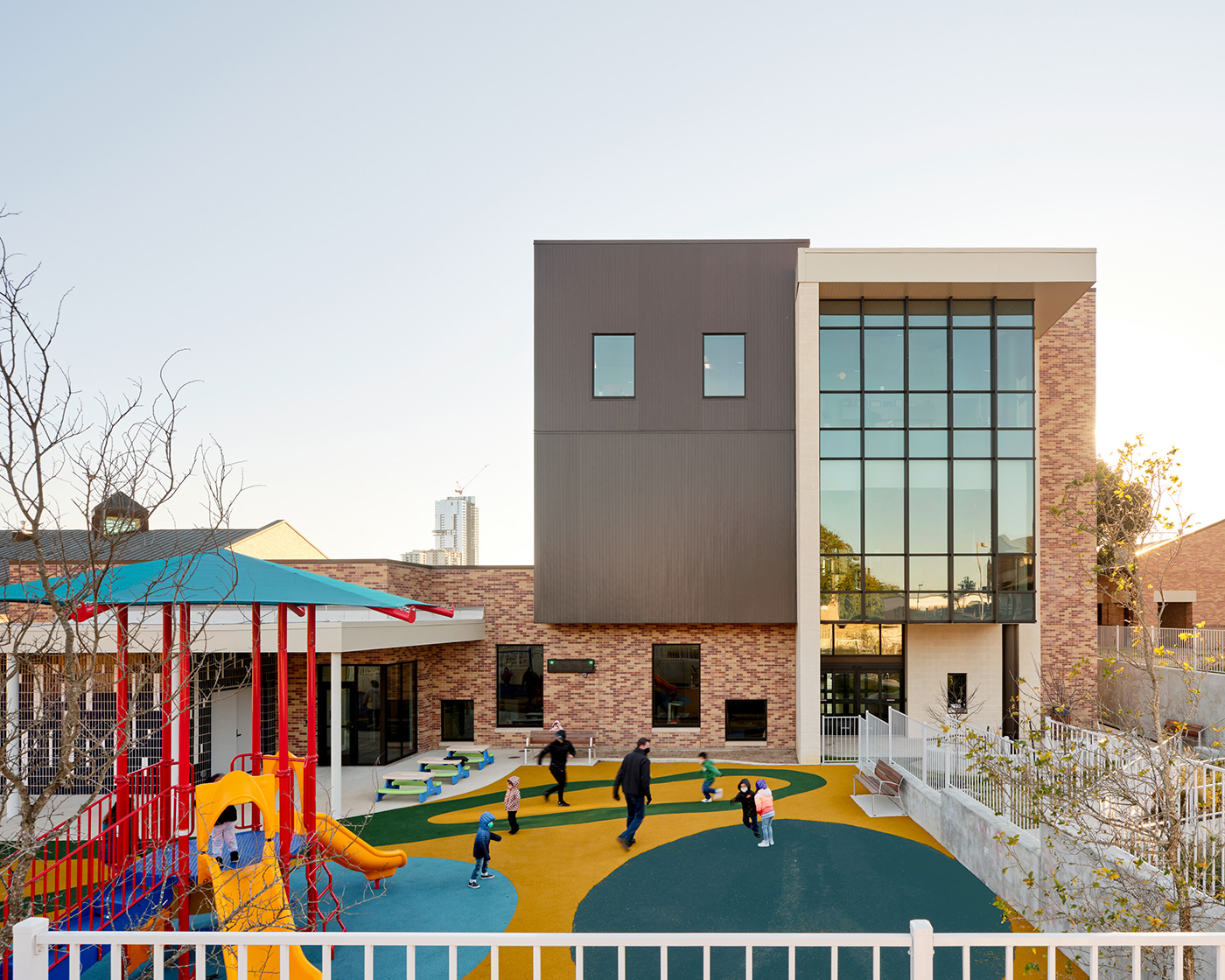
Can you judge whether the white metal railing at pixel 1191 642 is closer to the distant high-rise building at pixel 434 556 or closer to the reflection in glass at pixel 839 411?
the reflection in glass at pixel 839 411

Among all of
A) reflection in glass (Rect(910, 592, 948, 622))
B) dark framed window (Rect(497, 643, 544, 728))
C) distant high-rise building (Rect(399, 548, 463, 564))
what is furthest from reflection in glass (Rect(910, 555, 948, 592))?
distant high-rise building (Rect(399, 548, 463, 564))

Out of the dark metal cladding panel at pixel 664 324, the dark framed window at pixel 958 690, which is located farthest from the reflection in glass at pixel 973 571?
the dark metal cladding panel at pixel 664 324

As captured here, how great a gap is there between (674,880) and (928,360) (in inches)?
553

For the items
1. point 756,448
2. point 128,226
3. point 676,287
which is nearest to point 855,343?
point 756,448

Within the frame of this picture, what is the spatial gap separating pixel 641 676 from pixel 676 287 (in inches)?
426

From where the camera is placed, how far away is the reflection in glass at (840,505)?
1908 centimetres

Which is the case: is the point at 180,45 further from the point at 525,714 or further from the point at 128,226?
the point at 525,714

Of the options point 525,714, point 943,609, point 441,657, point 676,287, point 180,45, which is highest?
point 180,45

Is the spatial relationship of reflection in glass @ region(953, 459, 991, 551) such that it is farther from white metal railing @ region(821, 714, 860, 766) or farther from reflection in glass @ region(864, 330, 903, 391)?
white metal railing @ region(821, 714, 860, 766)

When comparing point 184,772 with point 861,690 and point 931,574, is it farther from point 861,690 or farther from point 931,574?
point 861,690

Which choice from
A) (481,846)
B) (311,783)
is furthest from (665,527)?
(311,783)

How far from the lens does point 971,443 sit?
1900 cm

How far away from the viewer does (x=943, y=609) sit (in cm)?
1869

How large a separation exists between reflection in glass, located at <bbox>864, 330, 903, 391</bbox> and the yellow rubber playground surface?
989 centimetres
